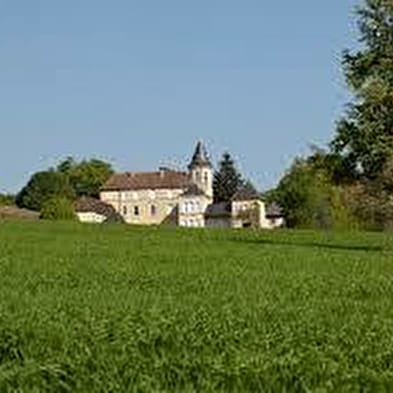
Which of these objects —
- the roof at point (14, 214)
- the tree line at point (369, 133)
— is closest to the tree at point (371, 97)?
the tree line at point (369, 133)

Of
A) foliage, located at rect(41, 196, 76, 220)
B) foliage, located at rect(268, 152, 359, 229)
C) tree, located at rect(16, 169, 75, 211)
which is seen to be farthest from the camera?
tree, located at rect(16, 169, 75, 211)

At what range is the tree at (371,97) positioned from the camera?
48.0 metres

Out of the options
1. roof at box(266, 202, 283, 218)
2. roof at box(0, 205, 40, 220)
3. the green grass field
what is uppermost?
roof at box(266, 202, 283, 218)

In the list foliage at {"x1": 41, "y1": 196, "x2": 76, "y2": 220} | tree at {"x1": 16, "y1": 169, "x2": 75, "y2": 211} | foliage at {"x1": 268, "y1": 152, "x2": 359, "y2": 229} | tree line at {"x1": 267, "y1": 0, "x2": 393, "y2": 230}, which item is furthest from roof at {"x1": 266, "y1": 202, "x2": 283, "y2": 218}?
tree line at {"x1": 267, "y1": 0, "x2": 393, "y2": 230}

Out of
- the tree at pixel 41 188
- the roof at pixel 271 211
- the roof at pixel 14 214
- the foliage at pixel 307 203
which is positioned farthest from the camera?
the tree at pixel 41 188

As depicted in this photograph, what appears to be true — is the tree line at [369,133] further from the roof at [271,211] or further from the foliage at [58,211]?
the roof at [271,211]

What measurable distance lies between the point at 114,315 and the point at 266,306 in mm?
2871

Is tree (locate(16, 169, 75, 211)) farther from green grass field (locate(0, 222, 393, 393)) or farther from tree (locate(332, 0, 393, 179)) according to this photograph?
green grass field (locate(0, 222, 393, 393))

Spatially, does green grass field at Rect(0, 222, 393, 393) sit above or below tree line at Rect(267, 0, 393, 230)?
below

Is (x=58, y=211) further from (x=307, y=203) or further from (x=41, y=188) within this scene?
(x=41, y=188)

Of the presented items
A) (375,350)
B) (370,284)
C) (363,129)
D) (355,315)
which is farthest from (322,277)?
(363,129)

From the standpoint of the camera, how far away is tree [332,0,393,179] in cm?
4797

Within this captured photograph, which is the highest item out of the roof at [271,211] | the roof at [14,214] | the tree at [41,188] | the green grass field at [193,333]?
the tree at [41,188]

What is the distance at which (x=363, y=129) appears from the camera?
48.6 metres
